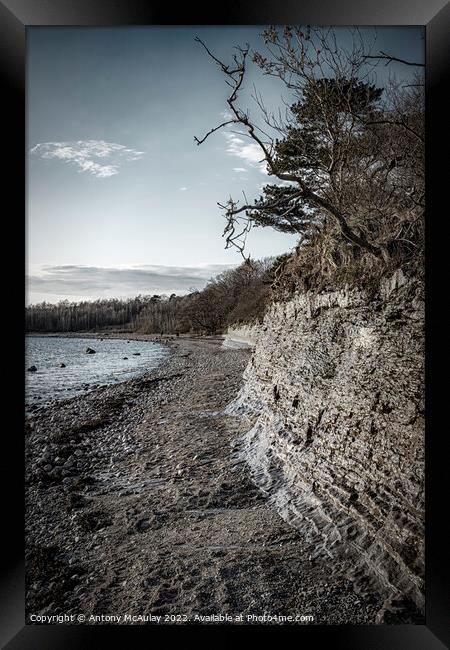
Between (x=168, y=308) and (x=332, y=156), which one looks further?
(x=168, y=308)

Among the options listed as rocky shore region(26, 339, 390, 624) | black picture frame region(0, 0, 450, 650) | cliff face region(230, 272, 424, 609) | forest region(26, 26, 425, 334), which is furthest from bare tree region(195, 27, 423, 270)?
rocky shore region(26, 339, 390, 624)

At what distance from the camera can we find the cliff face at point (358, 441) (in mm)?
2643

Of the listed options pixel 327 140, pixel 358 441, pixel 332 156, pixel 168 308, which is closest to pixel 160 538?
pixel 358 441

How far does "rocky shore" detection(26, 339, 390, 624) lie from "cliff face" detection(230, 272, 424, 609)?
0.70 ft

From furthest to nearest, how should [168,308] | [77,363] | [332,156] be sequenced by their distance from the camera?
1. [77,363]
2. [168,308]
3. [332,156]

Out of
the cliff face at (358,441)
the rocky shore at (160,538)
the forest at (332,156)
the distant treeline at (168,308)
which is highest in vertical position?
the forest at (332,156)

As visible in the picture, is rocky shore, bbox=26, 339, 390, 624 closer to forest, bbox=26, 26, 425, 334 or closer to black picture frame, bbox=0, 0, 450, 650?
black picture frame, bbox=0, 0, 450, 650

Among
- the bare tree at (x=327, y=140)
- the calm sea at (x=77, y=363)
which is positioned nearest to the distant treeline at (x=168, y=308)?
the calm sea at (x=77, y=363)

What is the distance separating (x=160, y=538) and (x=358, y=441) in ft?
5.95

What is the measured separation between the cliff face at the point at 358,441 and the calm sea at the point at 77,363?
227 cm

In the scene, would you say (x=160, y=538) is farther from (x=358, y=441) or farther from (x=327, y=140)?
(x=327, y=140)

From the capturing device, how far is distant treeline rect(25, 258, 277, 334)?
146 inches
